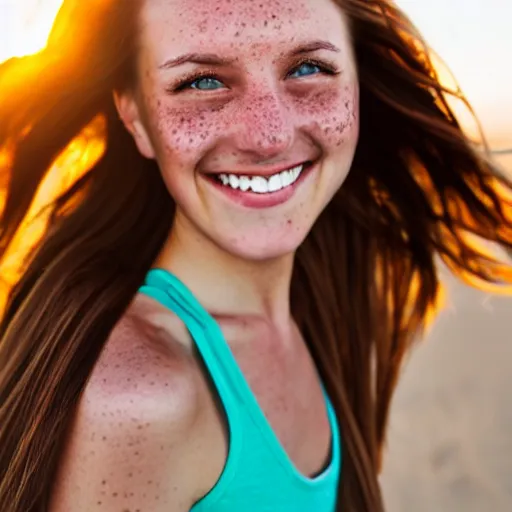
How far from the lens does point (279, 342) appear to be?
2.96 ft

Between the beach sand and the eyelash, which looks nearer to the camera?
the eyelash

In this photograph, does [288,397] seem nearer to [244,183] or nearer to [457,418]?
[244,183]

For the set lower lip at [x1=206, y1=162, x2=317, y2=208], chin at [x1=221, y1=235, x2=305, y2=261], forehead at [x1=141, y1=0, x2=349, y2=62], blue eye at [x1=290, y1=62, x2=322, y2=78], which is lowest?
chin at [x1=221, y1=235, x2=305, y2=261]

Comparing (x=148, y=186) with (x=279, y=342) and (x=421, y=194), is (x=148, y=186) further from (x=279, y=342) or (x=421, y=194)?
(x=421, y=194)

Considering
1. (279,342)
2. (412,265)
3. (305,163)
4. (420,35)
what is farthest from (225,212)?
(412,265)

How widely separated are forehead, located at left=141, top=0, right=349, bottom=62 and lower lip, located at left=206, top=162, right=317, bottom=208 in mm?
127

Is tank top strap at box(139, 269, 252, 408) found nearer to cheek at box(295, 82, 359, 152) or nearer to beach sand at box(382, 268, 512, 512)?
cheek at box(295, 82, 359, 152)

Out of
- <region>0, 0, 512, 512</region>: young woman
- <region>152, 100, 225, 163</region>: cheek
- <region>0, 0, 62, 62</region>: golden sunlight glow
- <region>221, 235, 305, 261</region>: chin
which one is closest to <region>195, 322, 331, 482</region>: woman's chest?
<region>0, 0, 512, 512</region>: young woman

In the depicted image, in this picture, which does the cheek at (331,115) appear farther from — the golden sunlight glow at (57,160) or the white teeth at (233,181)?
the golden sunlight glow at (57,160)

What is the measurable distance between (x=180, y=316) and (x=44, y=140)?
9.5 inches

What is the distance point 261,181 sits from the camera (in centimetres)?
75

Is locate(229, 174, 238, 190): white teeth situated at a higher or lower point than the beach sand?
higher

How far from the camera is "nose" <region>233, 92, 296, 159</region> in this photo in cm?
71

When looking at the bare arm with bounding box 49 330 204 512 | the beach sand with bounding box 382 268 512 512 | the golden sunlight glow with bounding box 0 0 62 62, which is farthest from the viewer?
the beach sand with bounding box 382 268 512 512
